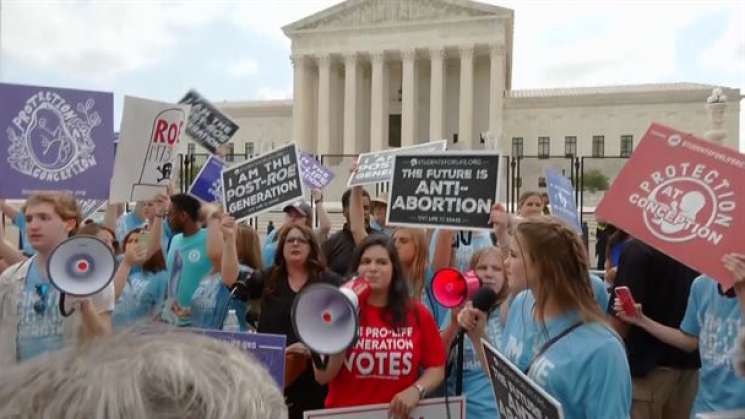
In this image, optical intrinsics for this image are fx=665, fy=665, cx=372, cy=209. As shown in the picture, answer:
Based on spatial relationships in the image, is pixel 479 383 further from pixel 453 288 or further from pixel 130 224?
pixel 130 224

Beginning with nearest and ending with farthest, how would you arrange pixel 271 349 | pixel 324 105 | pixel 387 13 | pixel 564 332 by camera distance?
pixel 564 332, pixel 271 349, pixel 324 105, pixel 387 13

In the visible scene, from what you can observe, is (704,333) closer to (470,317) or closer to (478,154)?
(470,317)

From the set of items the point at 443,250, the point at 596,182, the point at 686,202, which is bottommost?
the point at 443,250

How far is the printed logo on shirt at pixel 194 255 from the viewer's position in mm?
5082

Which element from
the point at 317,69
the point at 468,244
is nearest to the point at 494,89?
the point at 317,69

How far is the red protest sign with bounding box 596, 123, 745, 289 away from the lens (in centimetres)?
298

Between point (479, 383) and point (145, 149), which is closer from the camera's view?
point (479, 383)

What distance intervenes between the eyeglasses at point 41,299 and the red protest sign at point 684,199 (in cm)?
284

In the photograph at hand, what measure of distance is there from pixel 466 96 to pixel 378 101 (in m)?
7.13

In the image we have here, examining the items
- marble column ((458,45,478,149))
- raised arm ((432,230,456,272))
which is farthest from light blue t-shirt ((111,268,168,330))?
marble column ((458,45,478,149))

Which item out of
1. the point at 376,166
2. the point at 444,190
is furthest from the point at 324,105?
the point at 444,190

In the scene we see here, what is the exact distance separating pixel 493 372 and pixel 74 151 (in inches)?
153

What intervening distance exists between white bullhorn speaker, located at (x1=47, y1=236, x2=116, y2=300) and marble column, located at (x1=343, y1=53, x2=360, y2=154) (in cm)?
5172

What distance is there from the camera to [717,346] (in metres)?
3.39
